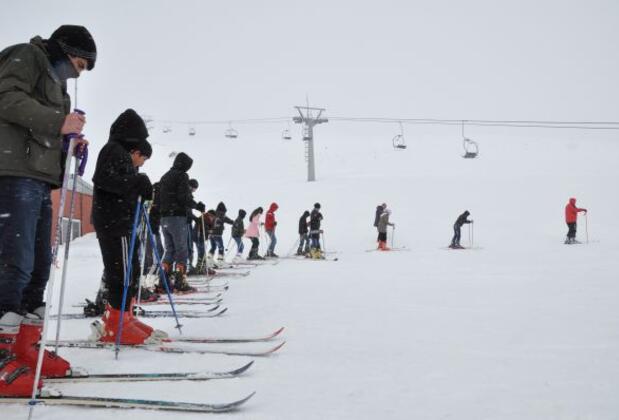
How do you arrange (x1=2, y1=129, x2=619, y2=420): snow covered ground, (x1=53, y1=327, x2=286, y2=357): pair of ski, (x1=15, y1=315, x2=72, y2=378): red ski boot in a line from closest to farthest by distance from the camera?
(x1=2, y1=129, x2=619, y2=420): snow covered ground < (x1=15, y1=315, x2=72, y2=378): red ski boot < (x1=53, y1=327, x2=286, y2=357): pair of ski

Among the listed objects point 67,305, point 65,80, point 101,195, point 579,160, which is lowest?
point 67,305

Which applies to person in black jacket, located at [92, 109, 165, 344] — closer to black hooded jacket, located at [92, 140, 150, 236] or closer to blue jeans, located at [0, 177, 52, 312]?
black hooded jacket, located at [92, 140, 150, 236]

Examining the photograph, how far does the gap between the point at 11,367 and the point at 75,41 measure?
5.94 ft

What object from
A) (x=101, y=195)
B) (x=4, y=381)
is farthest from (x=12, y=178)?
(x=101, y=195)

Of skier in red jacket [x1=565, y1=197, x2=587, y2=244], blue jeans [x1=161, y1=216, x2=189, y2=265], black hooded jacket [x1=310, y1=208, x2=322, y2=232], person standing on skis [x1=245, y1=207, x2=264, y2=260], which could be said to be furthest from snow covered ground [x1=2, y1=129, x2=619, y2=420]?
person standing on skis [x1=245, y1=207, x2=264, y2=260]

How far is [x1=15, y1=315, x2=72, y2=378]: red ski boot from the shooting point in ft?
8.69

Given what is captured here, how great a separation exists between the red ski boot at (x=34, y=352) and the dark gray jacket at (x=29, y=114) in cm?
81

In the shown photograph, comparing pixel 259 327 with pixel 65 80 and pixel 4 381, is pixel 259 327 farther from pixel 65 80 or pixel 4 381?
pixel 65 80

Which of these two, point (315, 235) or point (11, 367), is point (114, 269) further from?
point (315, 235)

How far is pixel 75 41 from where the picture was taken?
274 cm

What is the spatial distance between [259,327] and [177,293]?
116 inches

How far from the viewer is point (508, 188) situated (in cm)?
2694

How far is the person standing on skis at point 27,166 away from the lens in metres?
2.43

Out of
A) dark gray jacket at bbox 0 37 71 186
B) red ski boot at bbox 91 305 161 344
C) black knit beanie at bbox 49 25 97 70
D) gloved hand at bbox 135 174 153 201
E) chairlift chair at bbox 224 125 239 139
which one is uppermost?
chairlift chair at bbox 224 125 239 139
